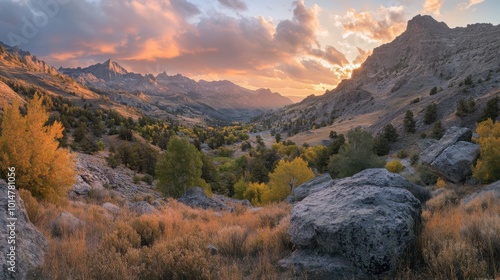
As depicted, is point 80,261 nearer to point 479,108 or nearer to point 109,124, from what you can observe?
point 479,108

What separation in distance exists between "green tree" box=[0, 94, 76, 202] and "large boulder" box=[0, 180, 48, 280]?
4065 millimetres

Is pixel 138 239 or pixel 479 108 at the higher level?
pixel 479 108

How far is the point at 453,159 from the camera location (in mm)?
20234

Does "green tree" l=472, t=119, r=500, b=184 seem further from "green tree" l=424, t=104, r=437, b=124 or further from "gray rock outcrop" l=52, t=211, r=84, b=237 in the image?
"green tree" l=424, t=104, r=437, b=124

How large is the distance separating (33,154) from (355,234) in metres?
11.4

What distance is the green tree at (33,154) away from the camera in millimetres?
9680

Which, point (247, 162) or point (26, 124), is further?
point (247, 162)

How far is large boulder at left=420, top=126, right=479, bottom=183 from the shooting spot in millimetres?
19844

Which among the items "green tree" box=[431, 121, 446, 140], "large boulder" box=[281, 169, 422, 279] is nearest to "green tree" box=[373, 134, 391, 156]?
"green tree" box=[431, 121, 446, 140]

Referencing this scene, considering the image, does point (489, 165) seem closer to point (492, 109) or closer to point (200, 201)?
point (200, 201)

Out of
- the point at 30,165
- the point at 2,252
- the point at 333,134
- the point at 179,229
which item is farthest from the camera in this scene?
the point at 333,134

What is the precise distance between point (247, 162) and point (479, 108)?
38632mm

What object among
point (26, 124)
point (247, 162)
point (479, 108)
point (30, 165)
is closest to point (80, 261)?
point (30, 165)

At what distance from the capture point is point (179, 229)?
26.7 feet
